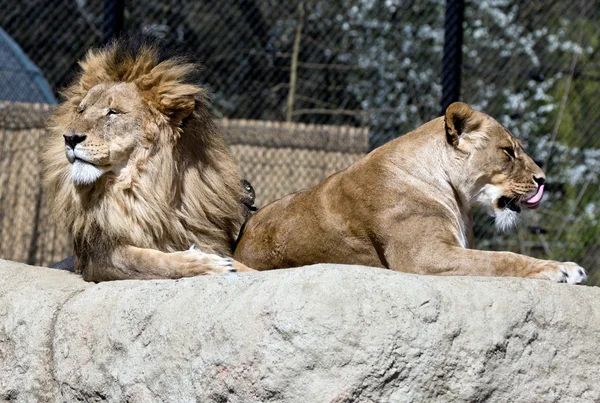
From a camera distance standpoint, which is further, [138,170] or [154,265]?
[138,170]

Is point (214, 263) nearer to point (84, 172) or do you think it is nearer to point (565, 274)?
point (84, 172)

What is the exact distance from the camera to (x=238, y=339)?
283 cm

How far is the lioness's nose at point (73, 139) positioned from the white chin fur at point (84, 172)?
70 mm

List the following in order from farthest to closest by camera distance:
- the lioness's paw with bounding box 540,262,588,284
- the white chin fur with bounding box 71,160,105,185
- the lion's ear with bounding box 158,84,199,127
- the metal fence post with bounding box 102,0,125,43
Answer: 1. the metal fence post with bounding box 102,0,125,43
2. the lion's ear with bounding box 158,84,199,127
3. the white chin fur with bounding box 71,160,105,185
4. the lioness's paw with bounding box 540,262,588,284

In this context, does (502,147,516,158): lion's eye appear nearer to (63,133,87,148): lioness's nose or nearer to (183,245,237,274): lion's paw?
(183,245,237,274): lion's paw

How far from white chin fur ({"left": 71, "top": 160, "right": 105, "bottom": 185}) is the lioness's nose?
0.23 ft

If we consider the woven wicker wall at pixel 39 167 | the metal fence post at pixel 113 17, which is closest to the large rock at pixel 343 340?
the metal fence post at pixel 113 17

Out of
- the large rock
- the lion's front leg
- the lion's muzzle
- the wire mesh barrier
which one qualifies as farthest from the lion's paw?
the wire mesh barrier

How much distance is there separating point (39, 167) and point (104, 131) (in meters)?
3.14

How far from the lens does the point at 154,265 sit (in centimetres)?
370

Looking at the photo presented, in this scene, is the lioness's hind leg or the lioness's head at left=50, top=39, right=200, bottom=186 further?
the lioness's head at left=50, top=39, right=200, bottom=186

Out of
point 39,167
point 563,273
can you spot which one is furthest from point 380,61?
point 563,273

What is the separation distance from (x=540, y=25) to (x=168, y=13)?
384 cm

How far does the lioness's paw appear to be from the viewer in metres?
3.21
